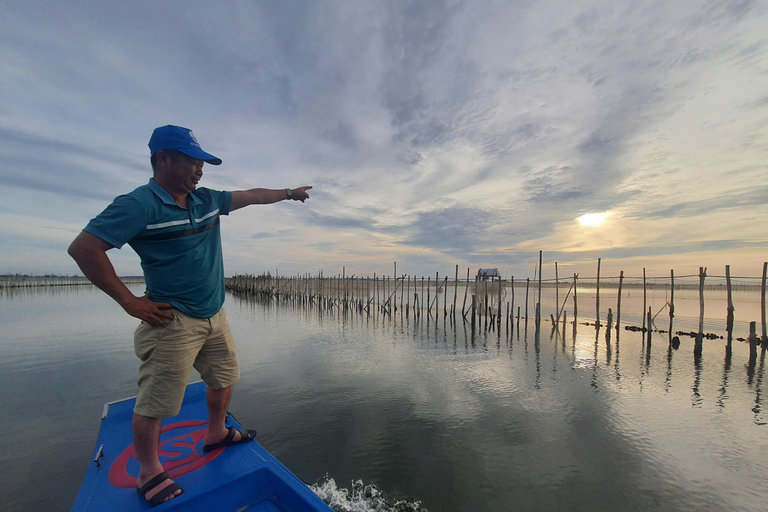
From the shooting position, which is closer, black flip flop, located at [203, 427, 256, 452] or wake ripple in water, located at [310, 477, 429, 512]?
black flip flop, located at [203, 427, 256, 452]

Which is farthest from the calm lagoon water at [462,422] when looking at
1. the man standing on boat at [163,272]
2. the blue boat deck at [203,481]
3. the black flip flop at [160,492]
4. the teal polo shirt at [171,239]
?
the teal polo shirt at [171,239]

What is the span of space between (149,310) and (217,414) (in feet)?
3.67

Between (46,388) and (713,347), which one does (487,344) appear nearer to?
(713,347)

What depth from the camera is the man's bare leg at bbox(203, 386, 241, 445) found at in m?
2.35

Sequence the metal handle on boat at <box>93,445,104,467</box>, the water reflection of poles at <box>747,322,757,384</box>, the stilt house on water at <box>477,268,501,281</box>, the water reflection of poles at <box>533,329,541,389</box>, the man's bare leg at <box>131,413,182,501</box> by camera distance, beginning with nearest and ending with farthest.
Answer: the man's bare leg at <box>131,413,182,501</box>, the metal handle on boat at <box>93,445,104,467</box>, the water reflection of poles at <box>533,329,541,389</box>, the water reflection of poles at <box>747,322,757,384</box>, the stilt house on water at <box>477,268,501,281</box>

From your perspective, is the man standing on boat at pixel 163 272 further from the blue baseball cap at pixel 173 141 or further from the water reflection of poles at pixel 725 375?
the water reflection of poles at pixel 725 375

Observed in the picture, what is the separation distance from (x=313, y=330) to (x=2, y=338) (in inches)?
419

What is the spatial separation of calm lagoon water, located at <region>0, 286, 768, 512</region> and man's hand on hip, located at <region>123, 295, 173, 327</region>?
2.75 metres

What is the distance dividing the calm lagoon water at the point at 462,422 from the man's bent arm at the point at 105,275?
2.81 meters

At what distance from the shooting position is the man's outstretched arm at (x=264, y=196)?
2414mm

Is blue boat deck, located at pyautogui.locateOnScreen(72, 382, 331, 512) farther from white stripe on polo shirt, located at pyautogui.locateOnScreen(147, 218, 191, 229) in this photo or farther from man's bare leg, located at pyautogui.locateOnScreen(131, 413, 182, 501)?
white stripe on polo shirt, located at pyautogui.locateOnScreen(147, 218, 191, 229)

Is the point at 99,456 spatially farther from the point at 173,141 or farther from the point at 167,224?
the point at 173,141

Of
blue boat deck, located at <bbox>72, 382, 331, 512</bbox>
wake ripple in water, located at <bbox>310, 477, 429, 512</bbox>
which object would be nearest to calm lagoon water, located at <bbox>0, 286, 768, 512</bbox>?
wake ripple in water, located at <bbox>310, 477, 429, 512</bbox>

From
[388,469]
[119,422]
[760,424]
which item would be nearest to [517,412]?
[388,469]
